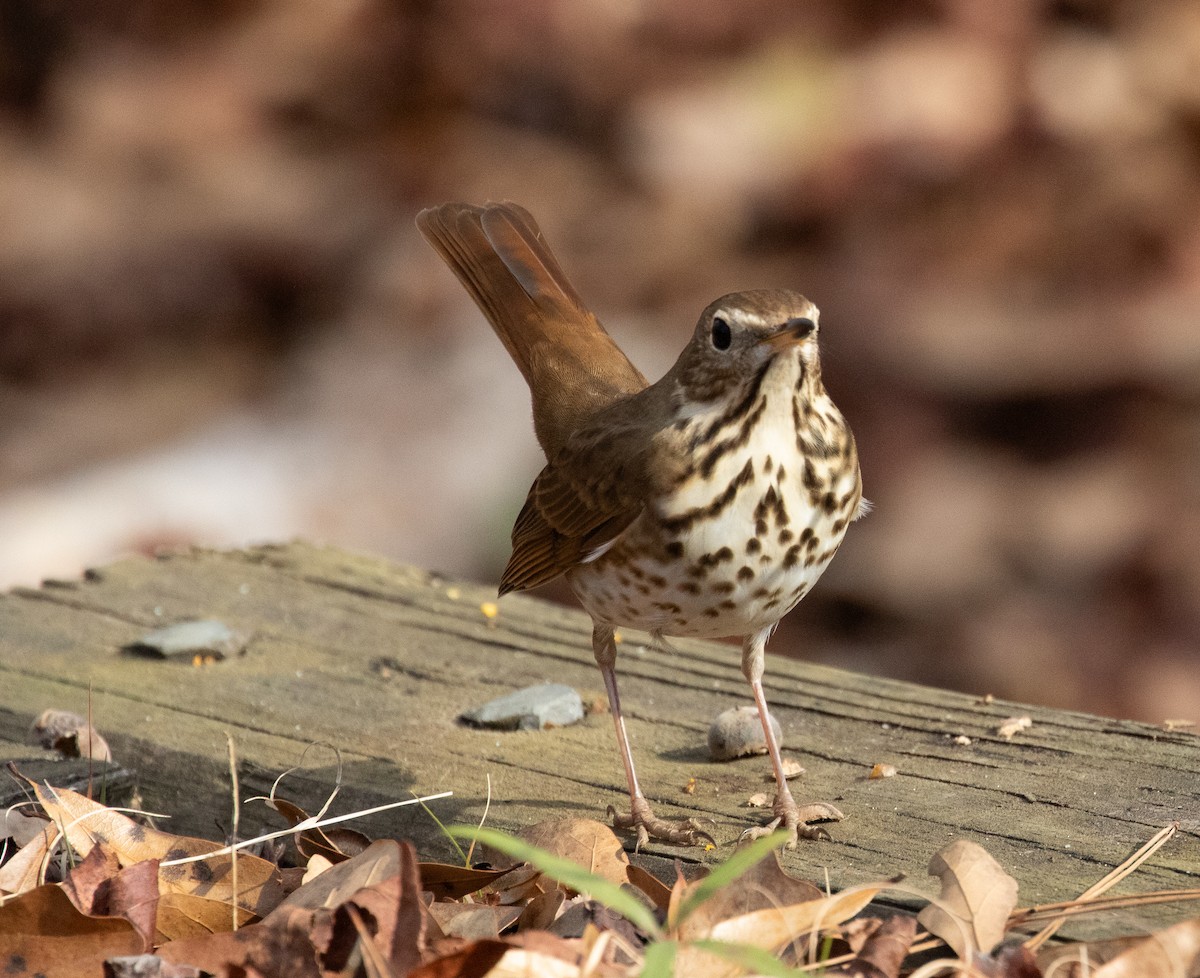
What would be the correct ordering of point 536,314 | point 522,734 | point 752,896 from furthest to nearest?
point 536,314 < point 522,734 < point 752,896

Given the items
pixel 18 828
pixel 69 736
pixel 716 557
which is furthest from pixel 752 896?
pixel 69 736

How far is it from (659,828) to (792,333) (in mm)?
774

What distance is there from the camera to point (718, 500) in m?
2.96

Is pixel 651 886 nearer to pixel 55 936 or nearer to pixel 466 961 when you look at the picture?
pixel 466 961

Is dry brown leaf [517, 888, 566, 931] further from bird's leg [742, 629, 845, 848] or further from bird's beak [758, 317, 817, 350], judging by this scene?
bird's beak [758, 317, 817, 350]

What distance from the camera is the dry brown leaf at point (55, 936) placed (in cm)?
241

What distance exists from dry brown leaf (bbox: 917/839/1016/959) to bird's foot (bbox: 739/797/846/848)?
30 cm

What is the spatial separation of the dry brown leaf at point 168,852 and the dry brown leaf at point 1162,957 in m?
1.14

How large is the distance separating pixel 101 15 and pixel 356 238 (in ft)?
4.13

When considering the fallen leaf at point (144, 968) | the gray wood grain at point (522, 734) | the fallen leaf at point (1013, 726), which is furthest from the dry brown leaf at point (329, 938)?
the fallen leaf at point (1013, 726)

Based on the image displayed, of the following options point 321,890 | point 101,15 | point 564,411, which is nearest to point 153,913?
point 321,890

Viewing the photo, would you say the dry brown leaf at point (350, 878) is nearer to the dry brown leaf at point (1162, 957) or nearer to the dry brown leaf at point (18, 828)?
the dry brown leaf at point (18, 828)

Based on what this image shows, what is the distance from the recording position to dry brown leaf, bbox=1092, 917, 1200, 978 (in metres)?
2.24

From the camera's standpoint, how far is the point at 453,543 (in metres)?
6.36
